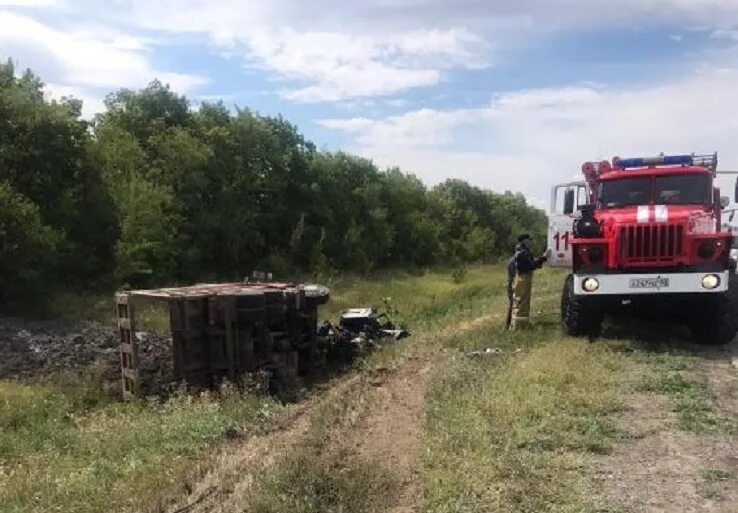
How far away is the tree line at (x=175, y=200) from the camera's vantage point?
76.6 ft

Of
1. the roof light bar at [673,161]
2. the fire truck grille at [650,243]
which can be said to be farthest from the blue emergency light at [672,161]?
the fire truck grille at [650,243]

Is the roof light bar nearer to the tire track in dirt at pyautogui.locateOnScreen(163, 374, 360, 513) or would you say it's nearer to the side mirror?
the side mirror

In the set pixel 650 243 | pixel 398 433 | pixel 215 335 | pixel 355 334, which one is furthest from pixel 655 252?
pixel 355 334

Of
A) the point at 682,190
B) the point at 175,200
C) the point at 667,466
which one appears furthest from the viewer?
the point at 175,200

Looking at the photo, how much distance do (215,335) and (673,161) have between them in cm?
781

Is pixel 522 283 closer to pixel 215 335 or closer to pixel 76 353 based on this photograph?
pixel 215 335

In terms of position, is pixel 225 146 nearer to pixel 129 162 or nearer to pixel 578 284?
pixel 129 162

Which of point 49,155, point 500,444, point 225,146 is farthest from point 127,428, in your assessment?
point 225,146

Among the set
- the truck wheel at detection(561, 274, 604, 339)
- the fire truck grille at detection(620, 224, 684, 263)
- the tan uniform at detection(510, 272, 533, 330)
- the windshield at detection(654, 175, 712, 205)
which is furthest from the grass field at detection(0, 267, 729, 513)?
the windshield at detection(654, 175, 712, 205)

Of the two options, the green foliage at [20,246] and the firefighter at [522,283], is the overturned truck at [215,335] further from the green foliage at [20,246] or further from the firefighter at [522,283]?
the green foliage at [20,246]

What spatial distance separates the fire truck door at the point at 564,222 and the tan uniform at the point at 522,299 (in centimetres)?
56

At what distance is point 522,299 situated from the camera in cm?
1341

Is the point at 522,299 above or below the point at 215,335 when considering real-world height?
above

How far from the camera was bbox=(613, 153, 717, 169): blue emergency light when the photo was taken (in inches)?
478
